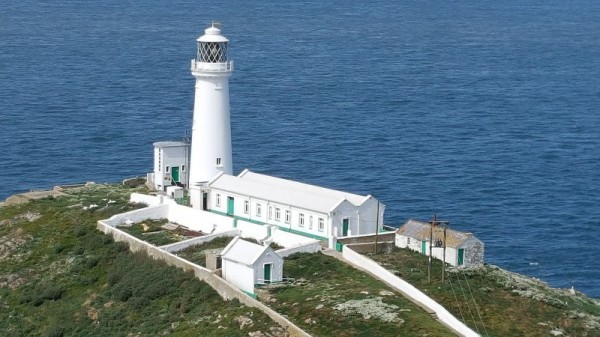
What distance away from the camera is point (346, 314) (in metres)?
51.8

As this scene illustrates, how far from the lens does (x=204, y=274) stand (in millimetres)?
58969

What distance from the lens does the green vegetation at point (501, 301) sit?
174 ft

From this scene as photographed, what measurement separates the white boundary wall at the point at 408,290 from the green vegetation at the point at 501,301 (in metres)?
0.74

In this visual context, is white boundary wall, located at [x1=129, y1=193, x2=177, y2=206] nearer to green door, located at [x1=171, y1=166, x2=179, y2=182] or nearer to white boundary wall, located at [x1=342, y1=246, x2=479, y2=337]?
green door, located at [x1=171, y1=166, x2=179, y2=182]

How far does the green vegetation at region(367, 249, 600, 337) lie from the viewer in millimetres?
53156

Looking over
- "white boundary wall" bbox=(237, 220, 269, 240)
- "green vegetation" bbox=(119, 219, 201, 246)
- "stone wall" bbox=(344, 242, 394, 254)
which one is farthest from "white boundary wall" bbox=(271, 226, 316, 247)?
"green vegetation" bbox=(119, 219, 201, 246)

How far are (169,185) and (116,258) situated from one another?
38.5ft

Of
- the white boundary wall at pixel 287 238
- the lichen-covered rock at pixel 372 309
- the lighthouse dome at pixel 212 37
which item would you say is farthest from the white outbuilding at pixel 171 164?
the lichen-covered rock at pixel 372 309

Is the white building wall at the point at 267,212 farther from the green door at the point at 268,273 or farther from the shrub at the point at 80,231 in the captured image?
the green door at the point at 268,273

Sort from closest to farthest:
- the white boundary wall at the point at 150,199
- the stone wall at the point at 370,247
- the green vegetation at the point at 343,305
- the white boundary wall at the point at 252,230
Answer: the green vegetation at the point at 343,305
the stone wall at the point at 370,247
the white boundary wall at the point at 252,230
the white boundary wall at the point at 150,199

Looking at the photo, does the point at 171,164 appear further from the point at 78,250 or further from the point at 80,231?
the point at 78,250

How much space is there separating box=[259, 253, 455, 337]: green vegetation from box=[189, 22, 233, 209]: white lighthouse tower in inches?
524

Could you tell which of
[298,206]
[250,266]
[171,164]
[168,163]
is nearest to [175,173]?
[171,164]

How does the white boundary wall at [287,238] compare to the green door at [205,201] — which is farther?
the green door at [205,201]
